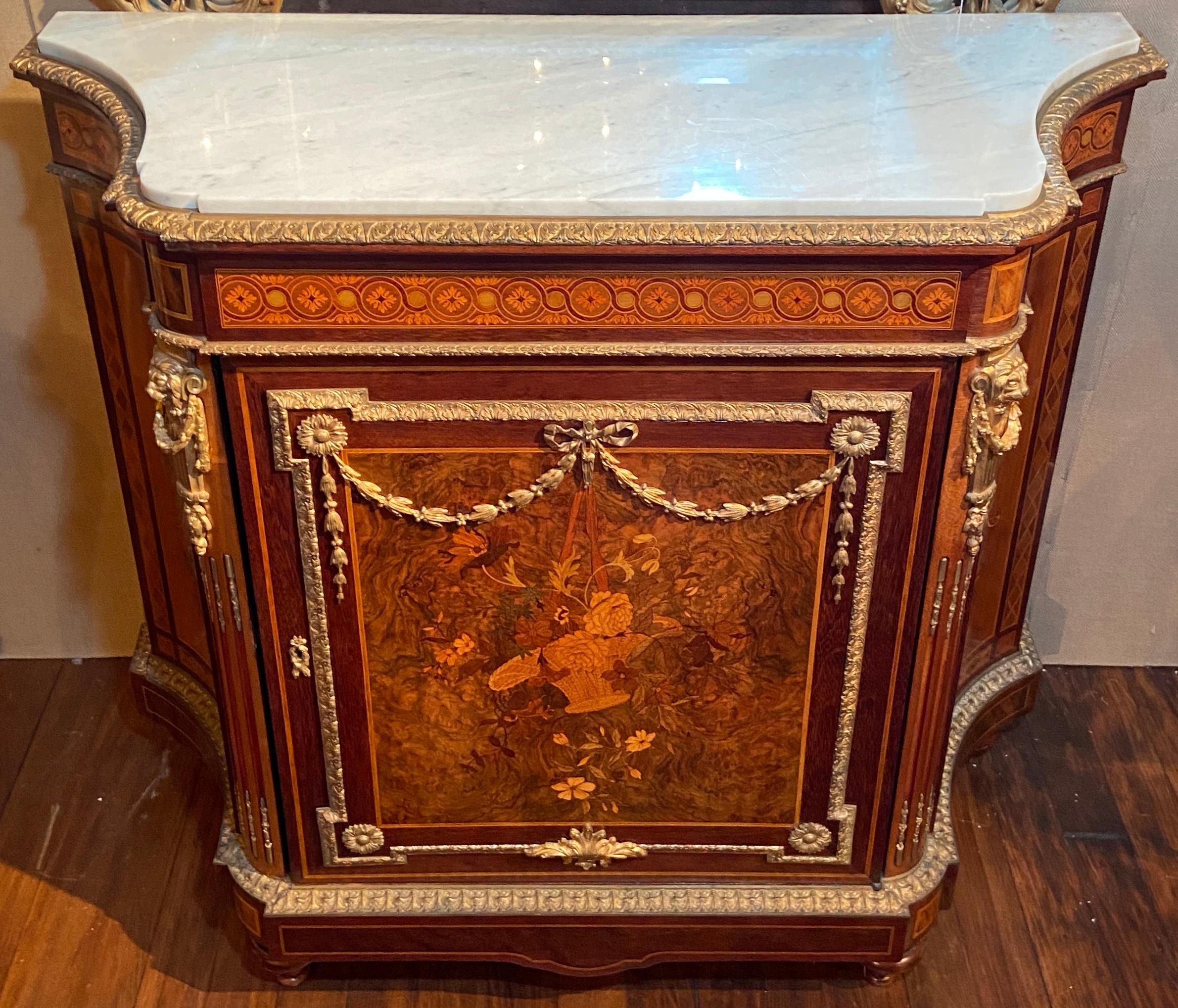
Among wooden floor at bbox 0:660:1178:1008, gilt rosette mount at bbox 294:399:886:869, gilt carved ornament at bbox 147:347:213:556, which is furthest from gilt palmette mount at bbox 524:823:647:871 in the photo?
gilt carved ornament at bbox 147:347:213:556

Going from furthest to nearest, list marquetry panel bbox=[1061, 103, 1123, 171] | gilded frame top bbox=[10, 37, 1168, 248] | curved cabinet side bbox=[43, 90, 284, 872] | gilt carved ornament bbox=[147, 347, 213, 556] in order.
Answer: marquetry panel bbox=[1061, 103, 1123, 171] < curved cabinet side bbox=[43, 90, 284, 872] < gilt carved ornament bbox=[147, 347, 213, 556] < gilded frame top bbox=[10, 37, 1168, 248]

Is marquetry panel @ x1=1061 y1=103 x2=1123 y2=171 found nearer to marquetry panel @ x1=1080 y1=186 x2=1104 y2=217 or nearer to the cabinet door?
marquetry panel @ x1=1080 y1=186 x2=1104 y2=217

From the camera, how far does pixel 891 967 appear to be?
6.18ft

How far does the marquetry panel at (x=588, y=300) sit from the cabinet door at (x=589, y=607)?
0.06m

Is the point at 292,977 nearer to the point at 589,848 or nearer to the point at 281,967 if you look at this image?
the point at 281,967

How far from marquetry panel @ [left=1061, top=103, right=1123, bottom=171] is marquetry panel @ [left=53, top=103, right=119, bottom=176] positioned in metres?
1.09

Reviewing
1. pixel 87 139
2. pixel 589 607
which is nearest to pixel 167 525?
pixel 87 139

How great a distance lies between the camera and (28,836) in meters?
2.12

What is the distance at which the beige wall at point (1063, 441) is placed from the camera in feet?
6.47

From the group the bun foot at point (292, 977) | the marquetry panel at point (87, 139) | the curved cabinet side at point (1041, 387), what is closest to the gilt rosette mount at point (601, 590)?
the bun foot at point (292, 977)

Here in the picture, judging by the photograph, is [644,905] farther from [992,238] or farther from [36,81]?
[36,81]

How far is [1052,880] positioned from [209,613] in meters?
1.26

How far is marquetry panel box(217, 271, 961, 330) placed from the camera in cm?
138

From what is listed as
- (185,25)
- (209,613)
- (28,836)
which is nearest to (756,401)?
(209,613)
